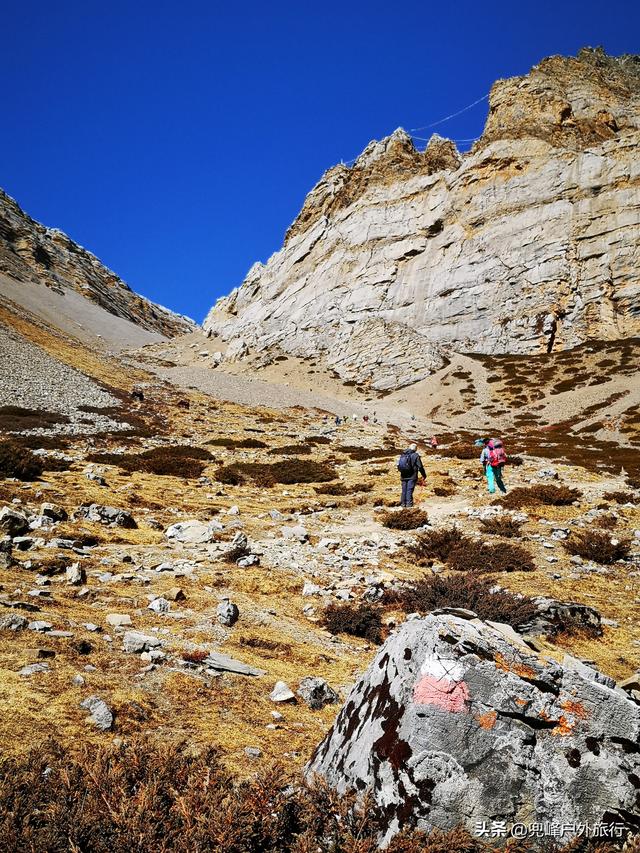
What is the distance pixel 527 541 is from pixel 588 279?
255ft

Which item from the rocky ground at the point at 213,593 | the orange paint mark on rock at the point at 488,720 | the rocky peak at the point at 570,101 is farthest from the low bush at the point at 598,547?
the rocky peak at the point at 570,101

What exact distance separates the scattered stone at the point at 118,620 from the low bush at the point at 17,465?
9.67m

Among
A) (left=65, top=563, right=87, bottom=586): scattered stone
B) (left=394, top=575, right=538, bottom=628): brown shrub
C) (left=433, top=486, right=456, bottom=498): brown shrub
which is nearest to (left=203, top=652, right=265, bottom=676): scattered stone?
(left=394, top=575, right=538, bottom=628): brown shrub

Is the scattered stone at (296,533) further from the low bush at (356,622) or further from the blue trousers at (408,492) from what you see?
the blue trousers at (408,492)

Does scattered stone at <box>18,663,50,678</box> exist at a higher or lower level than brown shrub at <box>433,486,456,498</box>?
lower

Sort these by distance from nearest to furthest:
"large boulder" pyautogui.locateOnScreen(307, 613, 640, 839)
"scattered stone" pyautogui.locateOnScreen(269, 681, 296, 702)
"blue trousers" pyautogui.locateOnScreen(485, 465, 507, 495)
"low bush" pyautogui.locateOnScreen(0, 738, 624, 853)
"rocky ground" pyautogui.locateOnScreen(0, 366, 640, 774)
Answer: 1. "low bush" pyautogui.locateOnScreen(0, 738, 624, 853)
2. "large boulder" pyautogui.locateOnScreen(307, 613, 640, 839)
3. "rocky ground" pyautogui.locateOnScreen(0, 366, 640, 774)
4. "scattered stone" pyautogui.locateOnScreen(269, 681, 296, 702)
5. "blue trousers" pyautogui.locateOnScreen(485, 465, 507, 495)

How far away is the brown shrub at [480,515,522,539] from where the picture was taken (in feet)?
38.2

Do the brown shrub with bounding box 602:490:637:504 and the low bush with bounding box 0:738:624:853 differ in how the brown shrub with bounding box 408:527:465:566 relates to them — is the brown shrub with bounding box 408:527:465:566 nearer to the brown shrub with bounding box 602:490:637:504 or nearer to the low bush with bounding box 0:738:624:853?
the brown shrub with bounding box 602:490:637:504

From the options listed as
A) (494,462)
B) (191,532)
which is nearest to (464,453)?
(494,462)

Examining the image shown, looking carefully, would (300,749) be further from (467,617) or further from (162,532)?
(162,532)

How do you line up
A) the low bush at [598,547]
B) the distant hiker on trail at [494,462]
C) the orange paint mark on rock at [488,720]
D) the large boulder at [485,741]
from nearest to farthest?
the large boulder at [485,741] → the orange paint mark on rock at [488,720] → the low bush at [598,547] → the distant hiker on trail at [494,462]

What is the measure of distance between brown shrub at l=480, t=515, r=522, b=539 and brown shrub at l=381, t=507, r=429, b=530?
5.50 ft

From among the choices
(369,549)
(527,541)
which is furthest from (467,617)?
(527,541)

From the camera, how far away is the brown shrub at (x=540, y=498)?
1391 centimetres
